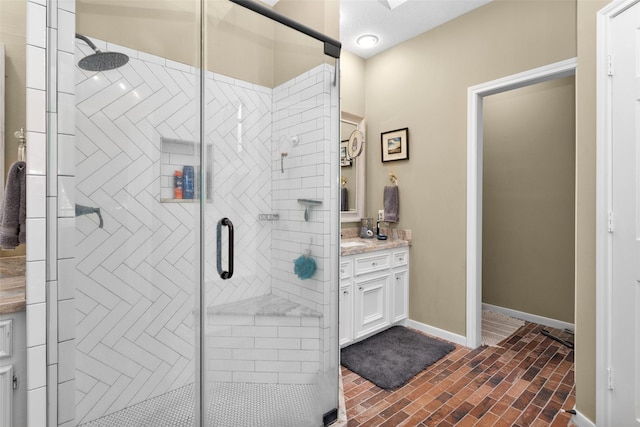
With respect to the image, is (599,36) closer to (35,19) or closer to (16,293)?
(35,19)

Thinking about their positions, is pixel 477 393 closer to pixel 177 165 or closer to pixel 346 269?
pixel 346 269

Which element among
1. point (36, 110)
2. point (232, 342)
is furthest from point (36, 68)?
point (232, 342)

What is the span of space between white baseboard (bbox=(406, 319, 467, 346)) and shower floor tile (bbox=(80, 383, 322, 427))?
157cm

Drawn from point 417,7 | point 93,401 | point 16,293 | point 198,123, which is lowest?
point 93,401

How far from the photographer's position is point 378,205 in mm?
3322

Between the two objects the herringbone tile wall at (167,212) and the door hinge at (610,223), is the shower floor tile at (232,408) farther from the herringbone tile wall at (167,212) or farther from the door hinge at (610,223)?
the door hinge at (610,223)

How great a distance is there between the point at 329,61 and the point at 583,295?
1.89 m

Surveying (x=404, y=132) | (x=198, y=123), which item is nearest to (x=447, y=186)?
(x=404, y=132)

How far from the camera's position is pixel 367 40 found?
3.04m

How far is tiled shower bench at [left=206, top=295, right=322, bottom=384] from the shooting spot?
60.5 inches

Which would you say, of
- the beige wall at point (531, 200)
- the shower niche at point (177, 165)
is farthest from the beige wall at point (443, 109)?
the shower niche at point (177, 165)

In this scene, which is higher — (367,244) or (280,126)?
(280,126)

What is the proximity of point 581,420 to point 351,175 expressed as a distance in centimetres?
245

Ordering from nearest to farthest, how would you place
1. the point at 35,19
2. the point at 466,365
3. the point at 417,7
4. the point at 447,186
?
the point at 35,19 < the point at 466,365 < the point at 417,7 < the point at 447,186
